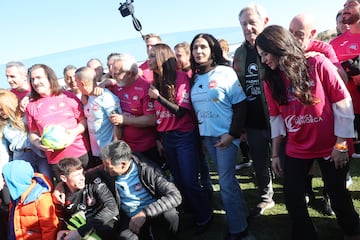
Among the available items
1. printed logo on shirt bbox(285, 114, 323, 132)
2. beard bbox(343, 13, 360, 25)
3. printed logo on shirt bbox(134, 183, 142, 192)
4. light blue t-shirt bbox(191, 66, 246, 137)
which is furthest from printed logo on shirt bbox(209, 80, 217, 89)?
beard bbox(343, 13, 360, 25)

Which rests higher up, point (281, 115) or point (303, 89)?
point (303, 89)

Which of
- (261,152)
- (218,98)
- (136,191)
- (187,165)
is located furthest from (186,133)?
(261,152)

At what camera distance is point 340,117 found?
2322 millimetres

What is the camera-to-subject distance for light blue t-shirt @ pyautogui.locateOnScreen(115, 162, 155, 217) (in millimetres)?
3188

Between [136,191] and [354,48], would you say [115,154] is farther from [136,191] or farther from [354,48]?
[354,48]

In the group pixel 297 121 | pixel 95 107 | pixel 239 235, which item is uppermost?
pixel 95 107

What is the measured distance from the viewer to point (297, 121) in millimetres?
2512

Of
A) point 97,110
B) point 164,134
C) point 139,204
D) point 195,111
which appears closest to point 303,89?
point 195,111

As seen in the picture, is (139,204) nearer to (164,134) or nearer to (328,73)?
(164,134)

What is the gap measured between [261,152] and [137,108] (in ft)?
4.77

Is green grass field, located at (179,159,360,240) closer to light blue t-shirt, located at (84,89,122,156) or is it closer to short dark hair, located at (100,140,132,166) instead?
short dark hair, located at (100,140,132,166)

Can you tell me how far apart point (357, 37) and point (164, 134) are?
7.80ft

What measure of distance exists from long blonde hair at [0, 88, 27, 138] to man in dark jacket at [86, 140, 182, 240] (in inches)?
46.3

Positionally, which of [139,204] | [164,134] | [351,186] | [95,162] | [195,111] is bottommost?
[351,186]
